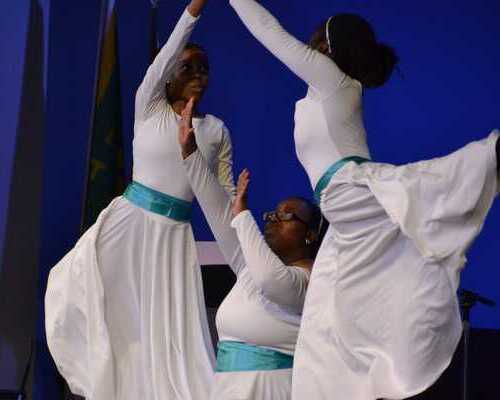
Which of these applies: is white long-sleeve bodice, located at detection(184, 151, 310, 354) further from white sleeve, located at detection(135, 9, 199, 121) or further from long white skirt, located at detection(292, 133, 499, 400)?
white sleeve, located at detection(135, 9, 199, 121)

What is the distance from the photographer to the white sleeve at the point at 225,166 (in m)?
4.45

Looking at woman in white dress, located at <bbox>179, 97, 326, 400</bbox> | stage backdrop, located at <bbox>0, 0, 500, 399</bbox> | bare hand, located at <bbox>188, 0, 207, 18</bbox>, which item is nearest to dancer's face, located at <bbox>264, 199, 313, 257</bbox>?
woman in white dress, located at <bbox>179, 97, 326, 400</bbox>

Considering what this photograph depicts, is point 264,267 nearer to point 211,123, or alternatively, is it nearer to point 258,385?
point 258,385

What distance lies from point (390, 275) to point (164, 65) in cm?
148

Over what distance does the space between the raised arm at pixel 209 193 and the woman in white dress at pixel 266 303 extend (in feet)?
0.15

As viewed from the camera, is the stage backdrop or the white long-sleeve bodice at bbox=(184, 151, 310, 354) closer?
the white long-sleeve bodice at bbox=(184, 151, 310, 354)

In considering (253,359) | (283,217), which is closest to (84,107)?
(283,217)

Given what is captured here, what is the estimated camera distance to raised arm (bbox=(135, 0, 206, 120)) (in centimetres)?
413

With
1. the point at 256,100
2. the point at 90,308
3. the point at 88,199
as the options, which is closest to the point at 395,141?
the point at 256,100

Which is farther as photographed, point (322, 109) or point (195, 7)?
point (195, 7)

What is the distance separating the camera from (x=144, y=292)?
14.1 feet

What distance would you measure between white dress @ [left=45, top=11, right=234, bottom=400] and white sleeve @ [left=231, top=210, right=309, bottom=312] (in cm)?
80

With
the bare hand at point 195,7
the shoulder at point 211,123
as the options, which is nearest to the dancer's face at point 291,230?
the shoulder at point 211,123

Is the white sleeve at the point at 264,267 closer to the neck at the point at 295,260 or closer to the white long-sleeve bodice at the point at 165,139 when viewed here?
the neck at the point at 295,260
